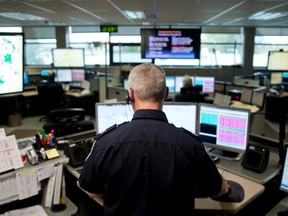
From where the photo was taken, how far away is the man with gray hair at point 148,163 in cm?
101

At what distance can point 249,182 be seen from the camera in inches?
69.2

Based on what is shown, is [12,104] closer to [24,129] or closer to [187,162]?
[24,129]

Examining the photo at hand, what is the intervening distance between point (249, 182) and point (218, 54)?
787 cm

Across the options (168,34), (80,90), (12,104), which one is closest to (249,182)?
(168,34)

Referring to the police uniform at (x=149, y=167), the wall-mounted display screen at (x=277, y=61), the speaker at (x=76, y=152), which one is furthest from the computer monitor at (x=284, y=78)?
the police uniform at (x=149, y=167)

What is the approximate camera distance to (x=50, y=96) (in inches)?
237

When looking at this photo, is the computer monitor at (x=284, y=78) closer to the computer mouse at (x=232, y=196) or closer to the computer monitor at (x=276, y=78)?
the computer monitor at (x=276, y=78)

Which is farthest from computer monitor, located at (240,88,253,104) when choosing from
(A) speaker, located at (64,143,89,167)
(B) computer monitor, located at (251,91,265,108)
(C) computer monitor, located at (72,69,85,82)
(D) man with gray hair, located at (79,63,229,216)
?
(C) computer monitor, located at (72,69,85,82)

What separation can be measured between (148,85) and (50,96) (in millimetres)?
5354

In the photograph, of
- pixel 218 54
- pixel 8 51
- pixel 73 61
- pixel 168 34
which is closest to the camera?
pixel 8 51

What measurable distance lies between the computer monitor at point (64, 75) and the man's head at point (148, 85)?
598cm

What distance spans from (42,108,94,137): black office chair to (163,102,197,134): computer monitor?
836 mm

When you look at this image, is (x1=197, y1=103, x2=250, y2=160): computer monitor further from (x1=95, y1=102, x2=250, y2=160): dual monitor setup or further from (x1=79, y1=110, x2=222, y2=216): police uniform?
(x1=79, y1=110, x2=222, y2=216): police uniform

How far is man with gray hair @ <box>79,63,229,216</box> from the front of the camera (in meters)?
1.01
